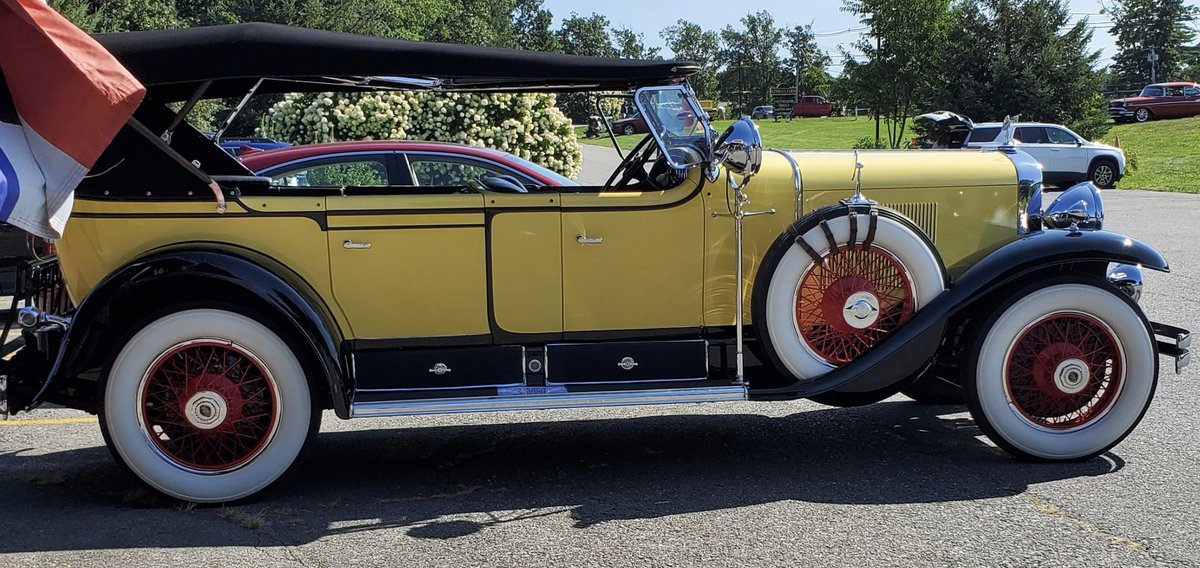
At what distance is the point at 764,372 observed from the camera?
4.60 metres

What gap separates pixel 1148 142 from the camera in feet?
102

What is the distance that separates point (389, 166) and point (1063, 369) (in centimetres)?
511

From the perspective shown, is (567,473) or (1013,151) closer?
(567,473)

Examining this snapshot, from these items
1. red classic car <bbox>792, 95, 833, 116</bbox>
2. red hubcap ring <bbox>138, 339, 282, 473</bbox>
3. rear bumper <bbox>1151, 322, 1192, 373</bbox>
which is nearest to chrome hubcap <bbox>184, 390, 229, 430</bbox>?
red hubcap ring <bbox>138, 339, 282, 473</bbox>

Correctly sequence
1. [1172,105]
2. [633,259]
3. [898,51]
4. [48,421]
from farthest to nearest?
[1172,105]
[898,51]
[48,421]
[633,259]

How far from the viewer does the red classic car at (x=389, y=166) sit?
25.5ft

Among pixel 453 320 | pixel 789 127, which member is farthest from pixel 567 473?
pixel 789 127

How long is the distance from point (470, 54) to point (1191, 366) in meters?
4.78

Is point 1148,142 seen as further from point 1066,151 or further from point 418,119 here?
point 418,119

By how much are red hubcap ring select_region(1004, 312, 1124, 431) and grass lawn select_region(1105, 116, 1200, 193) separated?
1874 cm

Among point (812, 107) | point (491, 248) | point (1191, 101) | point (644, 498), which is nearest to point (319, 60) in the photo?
point (491, 248)

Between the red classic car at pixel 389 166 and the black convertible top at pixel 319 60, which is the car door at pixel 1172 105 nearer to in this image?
the red classic car at pixel 389 166

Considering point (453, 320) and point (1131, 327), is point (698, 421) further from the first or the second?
point (1131, 327)

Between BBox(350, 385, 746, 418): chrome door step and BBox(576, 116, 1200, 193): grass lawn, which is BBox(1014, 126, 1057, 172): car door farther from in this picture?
BBox(350, 385, 746, 418): chrome door step
